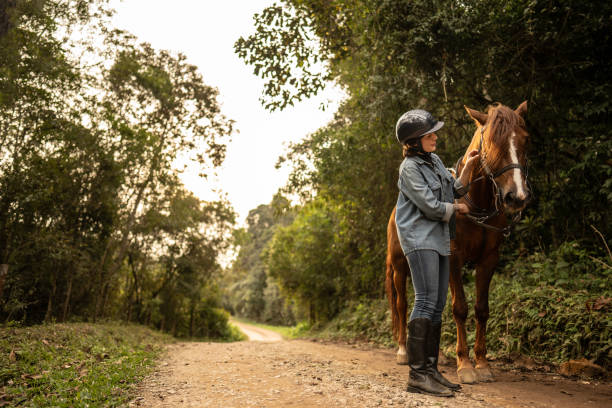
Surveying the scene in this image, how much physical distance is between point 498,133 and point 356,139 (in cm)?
698

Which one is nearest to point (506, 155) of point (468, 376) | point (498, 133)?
point (498, 133)

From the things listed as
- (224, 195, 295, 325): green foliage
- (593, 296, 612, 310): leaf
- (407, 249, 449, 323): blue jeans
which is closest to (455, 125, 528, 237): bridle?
(407, 249, 449, 323): blue jeans

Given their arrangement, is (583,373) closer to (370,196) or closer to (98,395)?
(98,395)

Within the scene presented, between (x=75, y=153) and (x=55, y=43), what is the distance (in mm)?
3327

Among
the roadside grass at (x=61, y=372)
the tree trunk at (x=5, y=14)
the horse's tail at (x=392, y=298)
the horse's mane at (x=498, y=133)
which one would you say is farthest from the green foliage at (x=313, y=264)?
the horse's mane at (x=498, y=133)

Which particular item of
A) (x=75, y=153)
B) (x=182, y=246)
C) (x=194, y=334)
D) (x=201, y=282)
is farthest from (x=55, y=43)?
(x=194, y=334)

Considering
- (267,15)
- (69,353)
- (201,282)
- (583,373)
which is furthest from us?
(201,282)

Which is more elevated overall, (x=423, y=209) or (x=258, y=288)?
(x=423, y=209)

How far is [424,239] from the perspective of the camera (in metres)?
3.22

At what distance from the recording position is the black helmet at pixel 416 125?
3387mm

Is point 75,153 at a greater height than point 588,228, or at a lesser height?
greater

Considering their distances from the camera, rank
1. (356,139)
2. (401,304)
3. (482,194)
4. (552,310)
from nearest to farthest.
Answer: (482,194) < (552,310) < (401,304) < (356,139)

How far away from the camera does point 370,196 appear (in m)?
11.5

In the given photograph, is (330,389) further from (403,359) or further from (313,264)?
(313,264)
